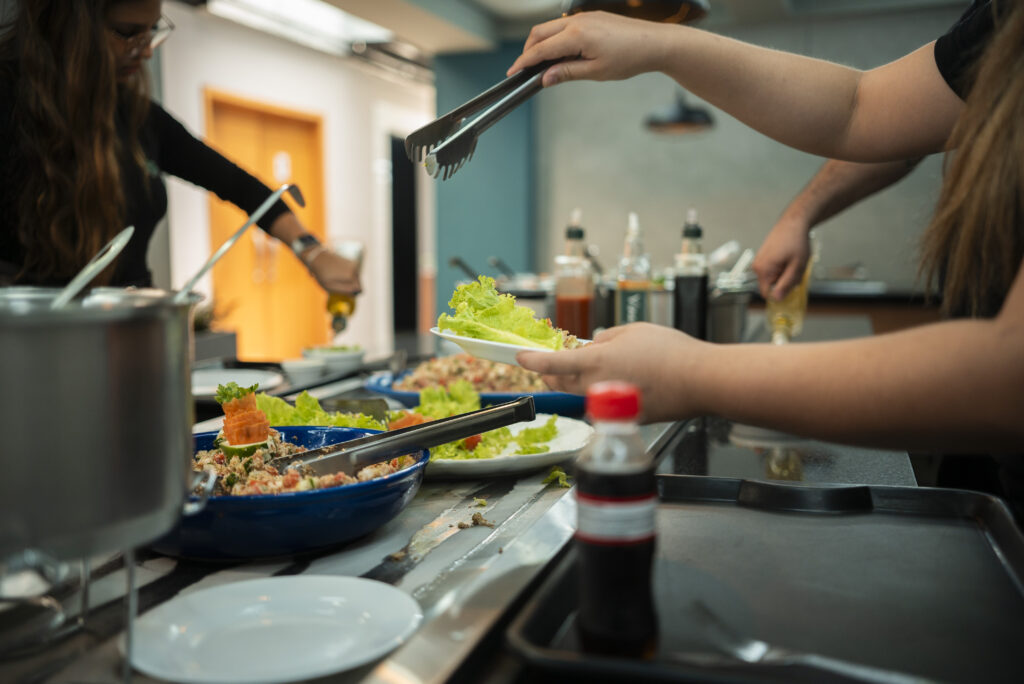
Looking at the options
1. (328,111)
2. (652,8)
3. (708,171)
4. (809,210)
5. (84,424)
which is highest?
(328,111)

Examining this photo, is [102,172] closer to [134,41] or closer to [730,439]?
[134,41]

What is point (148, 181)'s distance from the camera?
2168 mm

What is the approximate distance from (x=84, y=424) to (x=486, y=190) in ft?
23.6

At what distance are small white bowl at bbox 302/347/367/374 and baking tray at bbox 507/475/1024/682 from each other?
1.27 metres

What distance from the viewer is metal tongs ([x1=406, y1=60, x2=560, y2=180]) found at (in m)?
1.06

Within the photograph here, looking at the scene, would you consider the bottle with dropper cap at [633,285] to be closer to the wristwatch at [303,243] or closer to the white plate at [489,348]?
the wristwatch at [303,243]

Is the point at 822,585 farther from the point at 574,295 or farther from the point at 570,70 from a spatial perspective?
the point at 574,295

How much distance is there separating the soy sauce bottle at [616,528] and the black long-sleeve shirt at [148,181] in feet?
5.66

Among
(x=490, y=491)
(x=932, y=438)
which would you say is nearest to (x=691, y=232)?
(x=490, y=491)

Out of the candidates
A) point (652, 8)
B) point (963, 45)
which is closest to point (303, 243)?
point (652, 8)

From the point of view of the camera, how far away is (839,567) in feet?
2.91

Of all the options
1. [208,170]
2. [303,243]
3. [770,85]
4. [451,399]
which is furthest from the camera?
[208,170]

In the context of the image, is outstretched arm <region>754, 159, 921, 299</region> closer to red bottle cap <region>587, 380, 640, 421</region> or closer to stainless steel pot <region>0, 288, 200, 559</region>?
red bottle cap <region>587, 380, 640, 421</region>

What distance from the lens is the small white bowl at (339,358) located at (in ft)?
7.13
